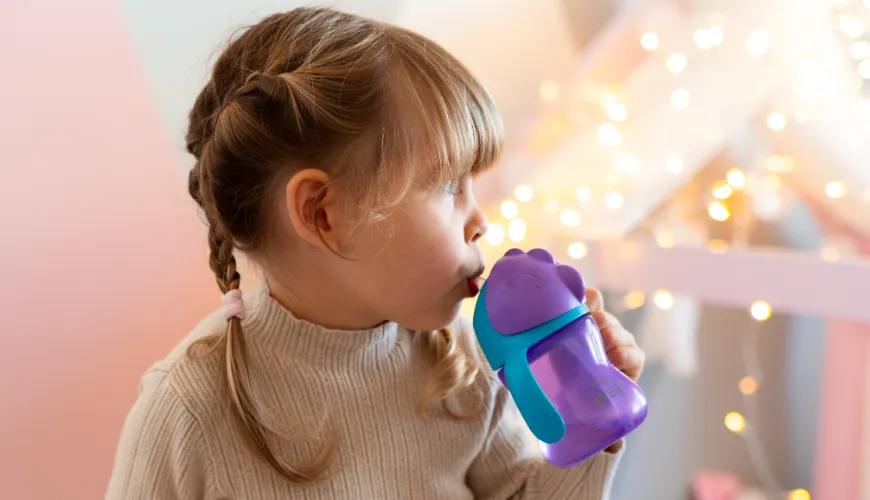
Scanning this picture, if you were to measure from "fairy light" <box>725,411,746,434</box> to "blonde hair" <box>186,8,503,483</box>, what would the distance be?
957mm

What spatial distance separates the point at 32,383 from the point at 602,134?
3.12 feet

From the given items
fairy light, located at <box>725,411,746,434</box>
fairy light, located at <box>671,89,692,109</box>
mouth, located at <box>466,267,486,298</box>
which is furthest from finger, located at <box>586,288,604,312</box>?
fairy light, located at <box>725,411,746,434</box>

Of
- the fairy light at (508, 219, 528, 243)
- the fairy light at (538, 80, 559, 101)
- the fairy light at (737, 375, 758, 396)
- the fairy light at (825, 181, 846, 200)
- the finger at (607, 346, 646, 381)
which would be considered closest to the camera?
the finger at (607, 346, 646, 381)

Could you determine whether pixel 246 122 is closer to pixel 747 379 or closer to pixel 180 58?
pixel 180 58

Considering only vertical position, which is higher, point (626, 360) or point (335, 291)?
point (335, 291)

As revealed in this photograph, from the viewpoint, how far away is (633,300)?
1.53 meters

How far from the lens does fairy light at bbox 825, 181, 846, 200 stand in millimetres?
1228

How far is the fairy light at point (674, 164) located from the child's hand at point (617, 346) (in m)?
0.60

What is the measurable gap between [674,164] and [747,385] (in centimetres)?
52

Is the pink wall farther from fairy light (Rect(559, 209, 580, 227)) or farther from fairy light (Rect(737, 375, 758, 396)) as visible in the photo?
fairy light (Rect(737, 375, 758, 396))

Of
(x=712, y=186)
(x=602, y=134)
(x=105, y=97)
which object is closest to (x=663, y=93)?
(x=602, y=134)

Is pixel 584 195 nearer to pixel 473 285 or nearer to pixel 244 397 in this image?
pixel 473 285

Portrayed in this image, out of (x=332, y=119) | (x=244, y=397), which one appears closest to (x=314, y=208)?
(x=332, y=119)

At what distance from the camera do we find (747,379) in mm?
1582
